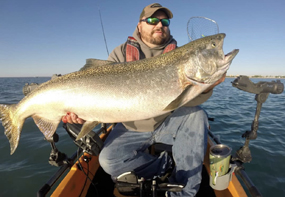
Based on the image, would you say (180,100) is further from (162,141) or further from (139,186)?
(139,186)

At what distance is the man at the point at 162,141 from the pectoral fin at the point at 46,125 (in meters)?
0.24

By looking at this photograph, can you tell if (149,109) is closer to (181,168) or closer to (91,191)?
(181,168)

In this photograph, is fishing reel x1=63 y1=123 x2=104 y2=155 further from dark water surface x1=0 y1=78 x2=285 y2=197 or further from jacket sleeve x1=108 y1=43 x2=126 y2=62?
dark water surface x1=0 y1=78 x2=285 y2=197

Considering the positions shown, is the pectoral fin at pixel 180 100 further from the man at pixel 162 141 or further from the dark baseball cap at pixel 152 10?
the dark baseball cap at pixel 152 10

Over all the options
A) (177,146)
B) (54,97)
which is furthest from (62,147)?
(177,146)

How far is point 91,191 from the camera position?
3242 millimetres

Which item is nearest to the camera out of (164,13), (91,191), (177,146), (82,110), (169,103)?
(169,103)

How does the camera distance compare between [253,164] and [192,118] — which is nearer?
[192,118]

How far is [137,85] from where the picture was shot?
248cm

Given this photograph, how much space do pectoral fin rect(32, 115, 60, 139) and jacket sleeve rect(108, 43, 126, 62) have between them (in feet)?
5.52

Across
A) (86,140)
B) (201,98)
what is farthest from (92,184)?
(201,98)

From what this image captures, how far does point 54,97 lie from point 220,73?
252 centimetres

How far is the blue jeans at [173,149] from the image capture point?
108 inches

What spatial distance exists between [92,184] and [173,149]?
5.82 ft
